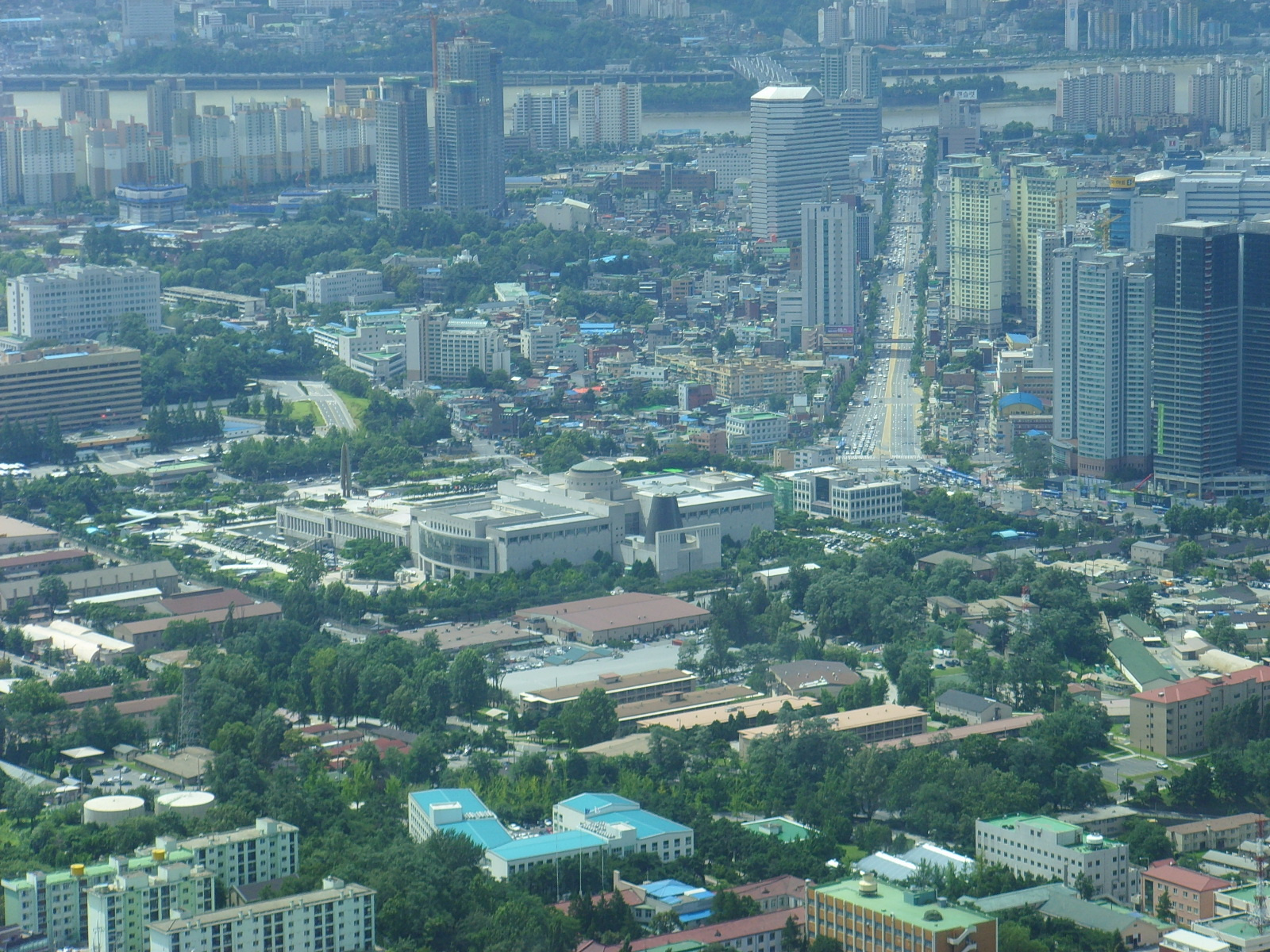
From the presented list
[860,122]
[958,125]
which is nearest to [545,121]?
[860,122]

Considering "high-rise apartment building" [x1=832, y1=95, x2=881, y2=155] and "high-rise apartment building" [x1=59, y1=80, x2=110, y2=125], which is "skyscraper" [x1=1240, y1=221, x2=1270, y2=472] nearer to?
"high-rise apartment building" [x1=832, y1=95, x2=881, y2=155]

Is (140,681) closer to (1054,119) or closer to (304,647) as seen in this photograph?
(304,647)

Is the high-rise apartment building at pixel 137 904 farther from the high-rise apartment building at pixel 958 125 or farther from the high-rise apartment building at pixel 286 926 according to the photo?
the high-rise apartment building at pixel 958 125

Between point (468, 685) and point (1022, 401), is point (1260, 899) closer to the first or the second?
point (468, 685)

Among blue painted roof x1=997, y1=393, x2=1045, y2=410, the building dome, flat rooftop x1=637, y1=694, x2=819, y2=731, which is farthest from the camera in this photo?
blue painted roof x1=997, y1=393, x2=1045, y2=410

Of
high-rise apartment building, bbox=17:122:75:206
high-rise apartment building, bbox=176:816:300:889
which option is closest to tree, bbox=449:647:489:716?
high-rise apartment building, bbox=176:816:300:889
